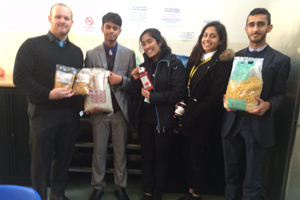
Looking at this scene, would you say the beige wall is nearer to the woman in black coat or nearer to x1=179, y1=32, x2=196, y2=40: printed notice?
x1=179, y1=32, x2=196, y2=40: printed notice

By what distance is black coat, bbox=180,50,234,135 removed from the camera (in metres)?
1.62

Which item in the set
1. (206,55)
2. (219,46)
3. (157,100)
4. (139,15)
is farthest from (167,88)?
(139,15)

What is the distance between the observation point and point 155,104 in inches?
69.4

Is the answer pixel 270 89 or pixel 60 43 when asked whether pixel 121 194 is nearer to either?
pixel 60 43

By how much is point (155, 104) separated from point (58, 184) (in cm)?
108

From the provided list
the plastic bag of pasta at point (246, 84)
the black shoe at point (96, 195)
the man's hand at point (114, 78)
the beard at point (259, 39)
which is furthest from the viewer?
the black shoe at point (96, 195)

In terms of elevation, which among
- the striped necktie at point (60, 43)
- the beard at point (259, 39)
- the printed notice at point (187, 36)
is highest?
the printed notice at point (187, 36)

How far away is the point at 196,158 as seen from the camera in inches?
71.1

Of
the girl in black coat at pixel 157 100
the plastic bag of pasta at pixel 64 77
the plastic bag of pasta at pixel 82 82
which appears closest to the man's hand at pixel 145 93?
the girl in black coat at pixel 157 100

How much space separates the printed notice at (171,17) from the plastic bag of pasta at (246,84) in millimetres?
1329

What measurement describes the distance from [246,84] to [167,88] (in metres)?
0.59

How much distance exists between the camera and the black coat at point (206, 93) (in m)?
1.62

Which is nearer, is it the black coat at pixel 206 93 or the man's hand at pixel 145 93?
the black coat at pixel 206 93

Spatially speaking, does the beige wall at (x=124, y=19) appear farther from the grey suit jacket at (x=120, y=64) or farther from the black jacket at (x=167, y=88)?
the black jacket at (x=167, y=88)
